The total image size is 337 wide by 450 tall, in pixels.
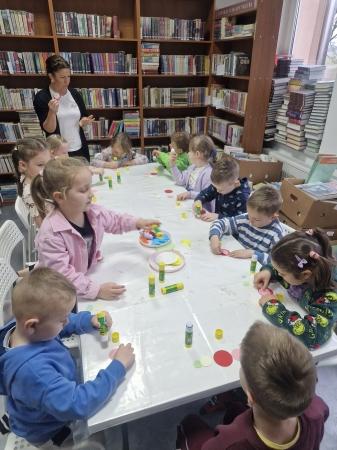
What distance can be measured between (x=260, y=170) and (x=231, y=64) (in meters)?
1.31

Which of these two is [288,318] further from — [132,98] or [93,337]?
[132,98]

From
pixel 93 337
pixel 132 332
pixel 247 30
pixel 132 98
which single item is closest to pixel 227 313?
pixel 132 332

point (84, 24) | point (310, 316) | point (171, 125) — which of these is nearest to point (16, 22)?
point (84, 24)

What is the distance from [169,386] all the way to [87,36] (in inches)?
147

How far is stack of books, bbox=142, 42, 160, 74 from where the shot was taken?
12.0 feet

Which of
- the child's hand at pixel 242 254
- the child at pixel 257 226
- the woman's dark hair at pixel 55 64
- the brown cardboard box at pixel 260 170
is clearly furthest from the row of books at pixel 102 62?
the child's hand at pixel 242 254

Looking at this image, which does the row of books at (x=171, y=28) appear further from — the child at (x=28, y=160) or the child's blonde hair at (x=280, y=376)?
the child's blonde hair at (x=280, y=376)

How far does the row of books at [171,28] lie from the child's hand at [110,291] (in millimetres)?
3386

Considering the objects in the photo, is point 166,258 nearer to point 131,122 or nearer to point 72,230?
point 72,230

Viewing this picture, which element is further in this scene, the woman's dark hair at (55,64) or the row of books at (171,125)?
the row of books at (171,125)

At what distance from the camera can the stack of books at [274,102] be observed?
3207mm

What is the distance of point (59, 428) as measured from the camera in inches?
37.6

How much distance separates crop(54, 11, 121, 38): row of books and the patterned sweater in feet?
11.7

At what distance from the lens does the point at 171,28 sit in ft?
12.1
